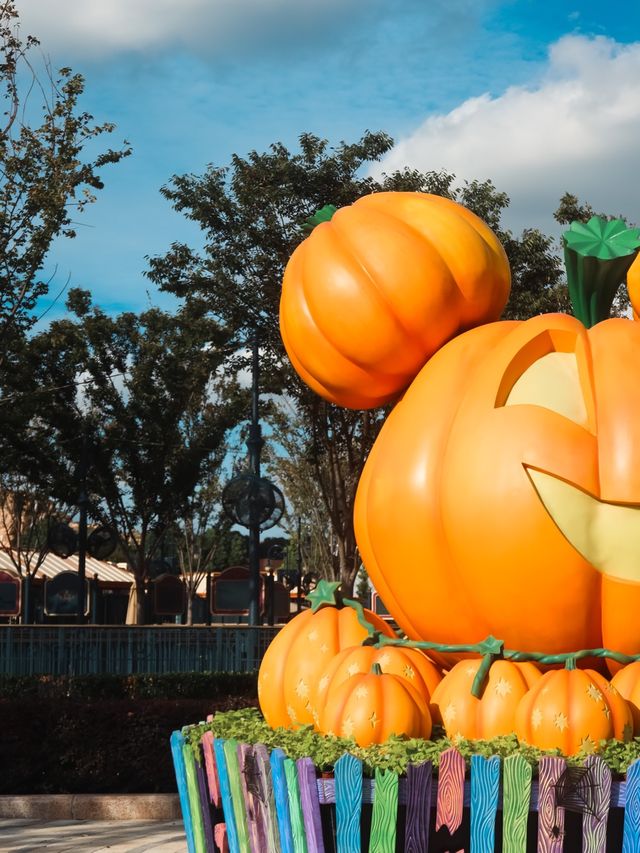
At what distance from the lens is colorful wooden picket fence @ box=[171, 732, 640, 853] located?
3926mm

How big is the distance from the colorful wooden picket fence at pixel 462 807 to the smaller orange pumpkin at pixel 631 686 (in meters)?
0.42

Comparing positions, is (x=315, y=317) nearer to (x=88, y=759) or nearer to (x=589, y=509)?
(x=589, y=509)

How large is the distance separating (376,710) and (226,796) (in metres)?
0.95

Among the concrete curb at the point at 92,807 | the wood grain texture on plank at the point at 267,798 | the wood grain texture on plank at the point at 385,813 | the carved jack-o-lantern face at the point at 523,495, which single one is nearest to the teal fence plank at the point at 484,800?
the wood grain texture on plank at the point at 385,813

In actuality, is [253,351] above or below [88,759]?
above

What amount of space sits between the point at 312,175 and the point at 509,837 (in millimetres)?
15283

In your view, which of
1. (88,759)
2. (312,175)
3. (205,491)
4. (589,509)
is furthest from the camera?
(205,491)

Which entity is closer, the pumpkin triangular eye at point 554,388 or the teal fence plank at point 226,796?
the pumpkin triangular eye at point 554,388

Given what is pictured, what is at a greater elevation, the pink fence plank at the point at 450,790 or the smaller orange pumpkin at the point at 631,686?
the smaller orange pumpkin at the point at 631,686

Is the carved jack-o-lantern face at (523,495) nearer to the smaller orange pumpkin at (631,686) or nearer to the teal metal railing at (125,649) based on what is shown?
the smaller orange pumpkin at (631,686)

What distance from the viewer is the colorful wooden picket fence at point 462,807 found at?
393 cm

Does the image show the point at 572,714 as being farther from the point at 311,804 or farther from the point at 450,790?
the point at 311,804

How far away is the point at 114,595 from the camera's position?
43.7m

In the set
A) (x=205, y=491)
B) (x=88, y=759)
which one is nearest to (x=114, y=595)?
(x=205, y=491)
